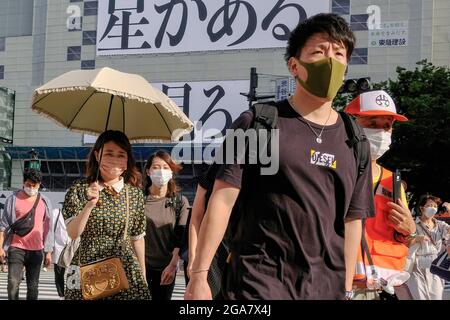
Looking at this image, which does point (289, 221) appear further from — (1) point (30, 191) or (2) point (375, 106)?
(1) point (30, 191)

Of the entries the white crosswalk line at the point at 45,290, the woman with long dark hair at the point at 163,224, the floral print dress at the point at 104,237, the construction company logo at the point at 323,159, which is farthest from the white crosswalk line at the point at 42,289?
the construction company logo at the point at 323,159

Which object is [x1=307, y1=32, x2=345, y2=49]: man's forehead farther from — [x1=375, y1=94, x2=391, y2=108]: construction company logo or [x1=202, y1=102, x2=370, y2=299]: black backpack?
[x1=375, y1=94, x2=391, y2=108]: construction company logo

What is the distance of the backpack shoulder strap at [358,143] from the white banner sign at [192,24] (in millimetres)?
43355

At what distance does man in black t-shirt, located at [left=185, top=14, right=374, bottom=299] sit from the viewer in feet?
8.67

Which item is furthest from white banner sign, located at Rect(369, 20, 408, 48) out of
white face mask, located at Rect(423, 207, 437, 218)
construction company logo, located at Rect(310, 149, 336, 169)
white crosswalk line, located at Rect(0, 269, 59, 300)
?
construction company logo, located at Rect(310, 149, 336, 169)

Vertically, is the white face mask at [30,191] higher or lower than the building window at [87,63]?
lower

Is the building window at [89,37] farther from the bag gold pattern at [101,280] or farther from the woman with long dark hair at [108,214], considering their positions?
the bag gold pattern at [101,280]

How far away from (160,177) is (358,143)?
3.58 meters

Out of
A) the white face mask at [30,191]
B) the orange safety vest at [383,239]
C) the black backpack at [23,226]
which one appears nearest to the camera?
the orange safety vest at [383,239]

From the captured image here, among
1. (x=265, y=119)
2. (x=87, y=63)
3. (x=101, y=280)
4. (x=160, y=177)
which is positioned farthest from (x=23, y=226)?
(x=87, y=63)

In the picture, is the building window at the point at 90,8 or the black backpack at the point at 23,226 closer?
the black backpack at the point at 23,226

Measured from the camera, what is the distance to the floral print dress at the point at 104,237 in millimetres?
4328

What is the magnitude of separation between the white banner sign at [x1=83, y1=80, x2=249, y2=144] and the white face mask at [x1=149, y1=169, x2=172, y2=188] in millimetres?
38316

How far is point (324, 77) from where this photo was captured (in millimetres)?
2807
